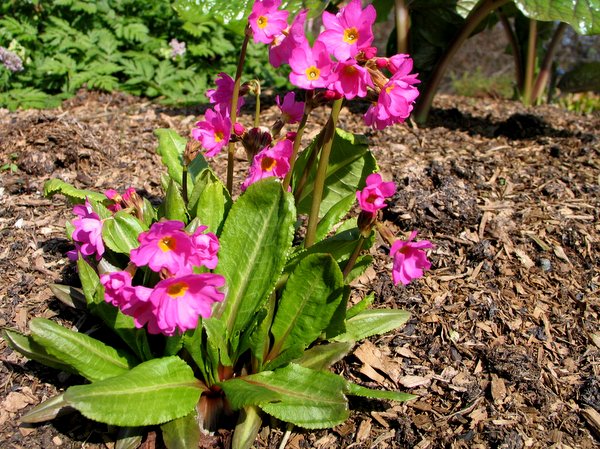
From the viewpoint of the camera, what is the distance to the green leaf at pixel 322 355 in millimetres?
2184

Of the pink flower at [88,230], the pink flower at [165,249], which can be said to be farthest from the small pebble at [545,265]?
the pink flower at [88,230]

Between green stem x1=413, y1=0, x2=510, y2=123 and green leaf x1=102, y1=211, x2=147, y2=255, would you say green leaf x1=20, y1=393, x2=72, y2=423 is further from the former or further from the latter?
green stem x1=413, y1=0, x2=510, y2=123

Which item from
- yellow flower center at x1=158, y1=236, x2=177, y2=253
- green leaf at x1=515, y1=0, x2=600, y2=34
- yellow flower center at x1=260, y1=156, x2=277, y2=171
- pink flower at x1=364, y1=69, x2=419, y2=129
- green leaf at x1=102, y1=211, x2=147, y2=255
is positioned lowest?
green leaf at x1=102, y1=211, x2=147, y2=255

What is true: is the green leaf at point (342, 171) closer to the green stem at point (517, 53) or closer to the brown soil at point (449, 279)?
the brown soil at point (449, 279)

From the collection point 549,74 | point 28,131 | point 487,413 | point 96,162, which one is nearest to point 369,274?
point 487,413

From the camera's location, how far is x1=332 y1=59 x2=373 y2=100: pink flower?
1.86 meters

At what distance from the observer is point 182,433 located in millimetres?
2088

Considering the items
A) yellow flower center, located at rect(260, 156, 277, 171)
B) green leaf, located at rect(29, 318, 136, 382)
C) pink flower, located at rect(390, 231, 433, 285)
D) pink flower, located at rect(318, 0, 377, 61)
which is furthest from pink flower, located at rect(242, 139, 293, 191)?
green leaf, located at rect(29, 318, 136, 382)

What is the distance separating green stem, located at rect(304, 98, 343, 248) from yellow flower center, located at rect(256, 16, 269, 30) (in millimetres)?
345

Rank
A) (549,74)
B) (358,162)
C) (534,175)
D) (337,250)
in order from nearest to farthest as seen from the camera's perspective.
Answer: (337,250), (358,162), (534,175), (549,74)

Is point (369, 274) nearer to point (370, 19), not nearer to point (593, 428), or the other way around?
point (593, 428)

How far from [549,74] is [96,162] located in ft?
12.2

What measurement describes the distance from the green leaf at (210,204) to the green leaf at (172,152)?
15.3 inches

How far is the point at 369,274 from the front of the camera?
9.68 feet
